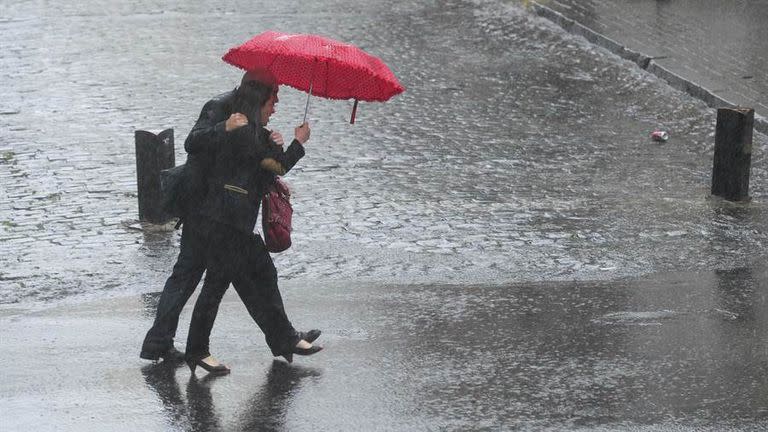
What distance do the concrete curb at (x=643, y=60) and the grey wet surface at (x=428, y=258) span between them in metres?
0.24

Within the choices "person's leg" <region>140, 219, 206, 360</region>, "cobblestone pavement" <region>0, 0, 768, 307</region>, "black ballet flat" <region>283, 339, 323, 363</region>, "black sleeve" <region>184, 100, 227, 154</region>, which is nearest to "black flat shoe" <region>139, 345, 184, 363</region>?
"person's leg" <region>140, 219, 206, 360</region>

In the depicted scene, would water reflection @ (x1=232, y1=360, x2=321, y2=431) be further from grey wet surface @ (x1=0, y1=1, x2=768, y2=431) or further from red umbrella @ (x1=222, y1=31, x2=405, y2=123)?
red umbrella @ (x1=222, y1=31, x2=405, y2=123)

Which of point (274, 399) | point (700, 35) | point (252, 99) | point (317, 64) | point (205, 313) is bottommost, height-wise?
point (274, 399)

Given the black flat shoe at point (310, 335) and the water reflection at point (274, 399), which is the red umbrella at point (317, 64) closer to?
the black flat shoe at point (310, 335)

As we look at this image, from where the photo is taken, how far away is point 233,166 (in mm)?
6422

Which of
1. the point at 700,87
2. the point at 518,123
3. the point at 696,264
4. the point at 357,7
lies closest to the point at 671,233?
the point at 696,264

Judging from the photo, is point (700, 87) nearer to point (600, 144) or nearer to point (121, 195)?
point (600, 144)

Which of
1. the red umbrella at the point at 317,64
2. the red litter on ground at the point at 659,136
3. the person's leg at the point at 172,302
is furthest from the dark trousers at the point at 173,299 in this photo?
the red litter on ground at the point at 659,136

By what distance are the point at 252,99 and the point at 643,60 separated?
1013 centimetres

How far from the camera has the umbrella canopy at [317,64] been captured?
6430 mm

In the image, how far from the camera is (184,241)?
666cm

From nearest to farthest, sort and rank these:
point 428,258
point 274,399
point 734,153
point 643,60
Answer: point 274,399 < point 428,258 < point 734,153 < point 643,60

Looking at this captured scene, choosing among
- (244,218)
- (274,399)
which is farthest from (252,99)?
(274,399)

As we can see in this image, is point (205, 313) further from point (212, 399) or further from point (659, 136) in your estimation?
point (659, 136)
